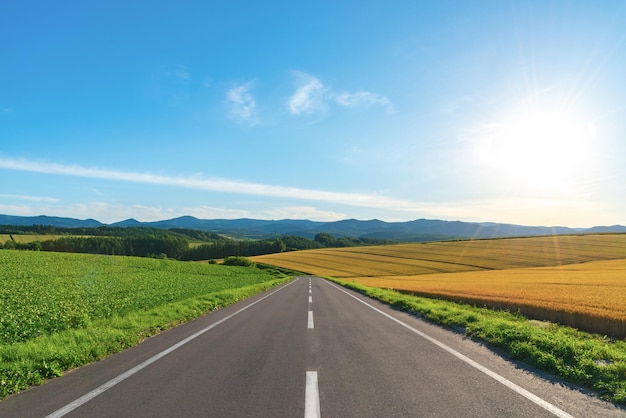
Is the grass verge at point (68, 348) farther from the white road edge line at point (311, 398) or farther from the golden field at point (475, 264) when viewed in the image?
the golden field at point (475, 264)

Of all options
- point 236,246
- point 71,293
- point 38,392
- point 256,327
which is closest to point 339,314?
point 256,327

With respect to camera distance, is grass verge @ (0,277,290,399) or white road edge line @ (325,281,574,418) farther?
grass verge @ (0,277,290,399)

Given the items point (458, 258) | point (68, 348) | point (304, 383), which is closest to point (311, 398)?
point (304, 383)

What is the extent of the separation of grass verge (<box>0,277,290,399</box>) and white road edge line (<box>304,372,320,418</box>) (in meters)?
4.43

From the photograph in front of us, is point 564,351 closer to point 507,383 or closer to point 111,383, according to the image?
point 507,383

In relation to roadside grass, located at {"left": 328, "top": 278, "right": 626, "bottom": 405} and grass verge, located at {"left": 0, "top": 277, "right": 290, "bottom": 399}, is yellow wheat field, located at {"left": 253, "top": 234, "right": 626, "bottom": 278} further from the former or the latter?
grass verge, located at {"left": 0, "top": 277, "right": 290, "bottom": 399}

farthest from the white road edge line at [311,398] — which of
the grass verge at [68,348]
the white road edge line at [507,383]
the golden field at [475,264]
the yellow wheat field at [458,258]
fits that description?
the yellow wheat field at [458,258]

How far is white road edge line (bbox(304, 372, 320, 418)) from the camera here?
456 centimetres

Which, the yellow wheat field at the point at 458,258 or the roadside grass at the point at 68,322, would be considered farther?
the yellow wheat field at the point at 458,258

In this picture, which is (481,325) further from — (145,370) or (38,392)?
(38,392)

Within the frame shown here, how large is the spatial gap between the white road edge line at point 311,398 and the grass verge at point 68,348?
443 cm

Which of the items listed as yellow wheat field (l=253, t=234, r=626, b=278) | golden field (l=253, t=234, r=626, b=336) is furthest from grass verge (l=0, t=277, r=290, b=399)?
yellow wheat field (l=253, t=234, r=626, b=278)

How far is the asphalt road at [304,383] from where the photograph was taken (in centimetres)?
473

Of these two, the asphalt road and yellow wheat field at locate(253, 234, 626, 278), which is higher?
the asphalt road
